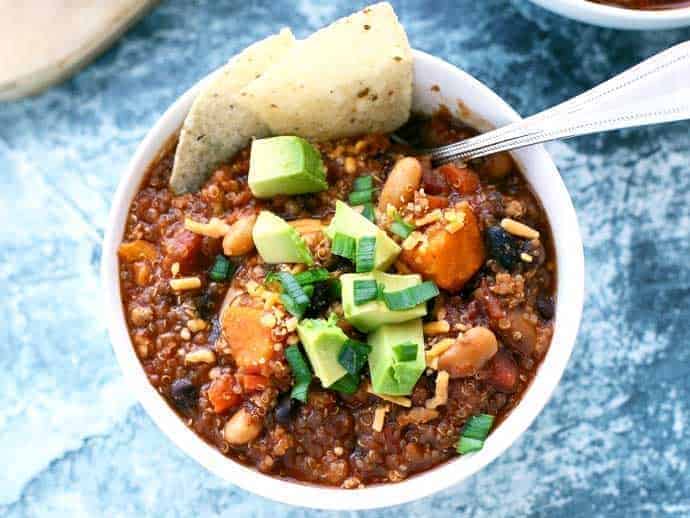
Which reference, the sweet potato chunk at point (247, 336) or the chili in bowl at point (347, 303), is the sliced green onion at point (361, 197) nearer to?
the chili in bowl at point (347, 303)

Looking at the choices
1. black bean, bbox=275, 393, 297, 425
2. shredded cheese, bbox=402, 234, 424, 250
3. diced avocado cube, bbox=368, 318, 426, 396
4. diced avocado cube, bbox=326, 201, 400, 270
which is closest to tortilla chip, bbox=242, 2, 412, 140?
diced avocado cube, bbox=326, 201, 400, 270

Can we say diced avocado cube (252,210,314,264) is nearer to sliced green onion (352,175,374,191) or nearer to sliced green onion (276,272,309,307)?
sliced green onion (276,272,309,307)

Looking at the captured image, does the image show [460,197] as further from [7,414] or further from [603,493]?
[7,414]

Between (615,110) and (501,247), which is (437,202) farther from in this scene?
(615,110)

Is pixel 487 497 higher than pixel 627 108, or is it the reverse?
pixel 627 108

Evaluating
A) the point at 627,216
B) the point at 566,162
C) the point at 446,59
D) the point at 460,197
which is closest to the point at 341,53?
the point at 460,197

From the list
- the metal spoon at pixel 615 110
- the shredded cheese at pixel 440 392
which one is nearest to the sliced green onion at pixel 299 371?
the shredded cheese at pixel 440 392

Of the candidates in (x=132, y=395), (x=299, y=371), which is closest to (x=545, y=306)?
(x=299, y=371)

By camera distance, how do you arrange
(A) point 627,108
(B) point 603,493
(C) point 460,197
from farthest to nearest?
(B) point 603,493, (C) point 460,197, (A) point 627,108
